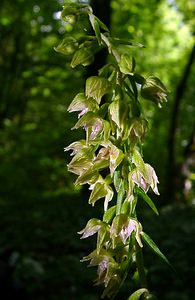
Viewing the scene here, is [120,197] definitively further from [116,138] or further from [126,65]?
[126,65]

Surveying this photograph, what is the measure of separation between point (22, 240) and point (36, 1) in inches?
145

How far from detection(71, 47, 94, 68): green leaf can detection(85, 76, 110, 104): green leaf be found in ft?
0.10

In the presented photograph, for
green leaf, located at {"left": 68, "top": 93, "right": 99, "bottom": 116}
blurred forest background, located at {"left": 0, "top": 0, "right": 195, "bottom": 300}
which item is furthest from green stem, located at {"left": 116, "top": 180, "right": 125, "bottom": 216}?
blurred forest background, located at {"left": 0, "top": 0, "right": 195, "bottom": 300}

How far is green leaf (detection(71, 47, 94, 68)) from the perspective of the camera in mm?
844

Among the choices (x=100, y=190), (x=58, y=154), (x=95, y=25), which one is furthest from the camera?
(x=58, y=154)

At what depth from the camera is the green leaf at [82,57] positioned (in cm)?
84

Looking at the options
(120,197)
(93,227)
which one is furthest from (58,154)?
(120,197)

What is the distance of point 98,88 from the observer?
2.72 feet

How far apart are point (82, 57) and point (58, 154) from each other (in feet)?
34.3

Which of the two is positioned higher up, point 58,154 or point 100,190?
point 100,190

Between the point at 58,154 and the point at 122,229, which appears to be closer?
the point at 122,229

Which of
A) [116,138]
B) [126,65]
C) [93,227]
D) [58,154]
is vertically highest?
[126,65]

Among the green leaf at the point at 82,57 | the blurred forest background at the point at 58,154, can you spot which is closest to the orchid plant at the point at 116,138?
the green leaf at the point at 82,57

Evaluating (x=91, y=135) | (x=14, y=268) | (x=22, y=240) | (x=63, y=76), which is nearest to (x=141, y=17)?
(x=63, y=76)
